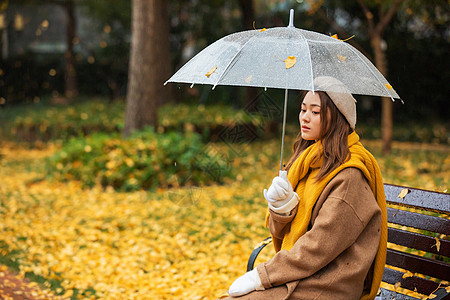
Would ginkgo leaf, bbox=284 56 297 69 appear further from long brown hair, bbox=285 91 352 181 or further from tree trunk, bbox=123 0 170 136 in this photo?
tree trunk, bbox=123 0 170 136

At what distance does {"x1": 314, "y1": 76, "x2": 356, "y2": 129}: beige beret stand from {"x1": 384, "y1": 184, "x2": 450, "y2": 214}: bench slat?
0.59 m

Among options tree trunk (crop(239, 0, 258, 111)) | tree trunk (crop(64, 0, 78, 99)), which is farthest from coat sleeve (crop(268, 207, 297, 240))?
tree trunk (crop(64, 0, 78, 99))

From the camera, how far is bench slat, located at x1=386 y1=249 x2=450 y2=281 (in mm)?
2566

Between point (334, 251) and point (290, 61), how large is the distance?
85cm

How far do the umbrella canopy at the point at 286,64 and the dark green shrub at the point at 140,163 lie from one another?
532 centimetres

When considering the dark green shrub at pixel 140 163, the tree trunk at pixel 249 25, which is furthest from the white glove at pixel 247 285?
the tree trunk at pixel 249 25

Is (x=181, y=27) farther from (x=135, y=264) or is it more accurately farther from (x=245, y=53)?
(x=245, y=53)

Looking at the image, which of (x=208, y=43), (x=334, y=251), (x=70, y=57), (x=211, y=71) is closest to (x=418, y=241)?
(x=334, y=251)

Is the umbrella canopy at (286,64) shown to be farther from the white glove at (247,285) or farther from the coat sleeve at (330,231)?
the white glove at (247,285)

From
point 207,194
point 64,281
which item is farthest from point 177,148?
point 64,281

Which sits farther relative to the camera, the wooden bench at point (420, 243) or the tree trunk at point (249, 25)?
the tree trunk at point (249, 25)

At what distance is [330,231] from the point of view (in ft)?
7.17

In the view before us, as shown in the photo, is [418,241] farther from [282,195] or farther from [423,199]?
[282,195]

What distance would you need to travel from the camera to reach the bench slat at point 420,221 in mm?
2578
